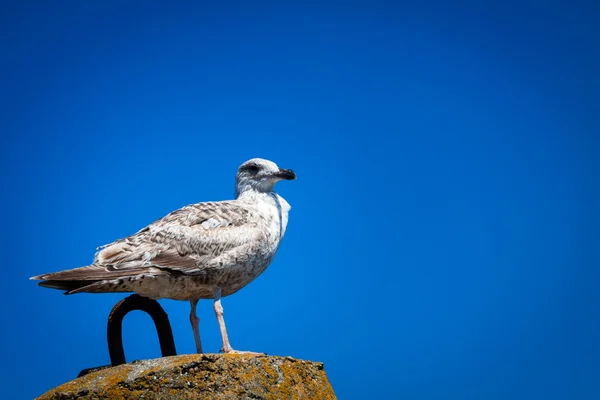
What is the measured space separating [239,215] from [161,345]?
2.30 m

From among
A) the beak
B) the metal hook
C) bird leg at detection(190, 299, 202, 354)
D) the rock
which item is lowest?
the rock

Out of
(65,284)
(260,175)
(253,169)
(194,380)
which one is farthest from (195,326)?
(194,380)

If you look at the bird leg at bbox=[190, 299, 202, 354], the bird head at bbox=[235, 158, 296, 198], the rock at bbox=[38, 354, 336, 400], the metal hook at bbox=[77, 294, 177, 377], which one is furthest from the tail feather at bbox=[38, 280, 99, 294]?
the bird head at bbox=[235, 158, 296, 198]

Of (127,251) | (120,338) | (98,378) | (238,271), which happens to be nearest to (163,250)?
(127,251)

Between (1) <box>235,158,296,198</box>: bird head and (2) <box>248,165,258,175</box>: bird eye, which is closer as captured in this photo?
(1) <box>235,158,296,198</box>: bird head

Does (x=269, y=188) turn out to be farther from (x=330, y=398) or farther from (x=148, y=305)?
(x=330, y=398)

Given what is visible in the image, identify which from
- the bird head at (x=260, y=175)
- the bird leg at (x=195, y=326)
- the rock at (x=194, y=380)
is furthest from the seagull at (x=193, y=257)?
the rock at (x=194, y=380)

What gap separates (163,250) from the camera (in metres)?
6.67

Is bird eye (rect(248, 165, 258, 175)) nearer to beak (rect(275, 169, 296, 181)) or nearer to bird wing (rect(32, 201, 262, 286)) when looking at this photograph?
beak (rect(275, 169, 296, 181))

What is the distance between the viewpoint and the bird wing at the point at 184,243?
251 inches

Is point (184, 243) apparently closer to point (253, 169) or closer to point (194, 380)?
point (253, 169)

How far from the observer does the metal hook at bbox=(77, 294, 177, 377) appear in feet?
16.2

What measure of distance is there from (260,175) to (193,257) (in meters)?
1.90

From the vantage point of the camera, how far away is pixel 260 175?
26.8 ft
